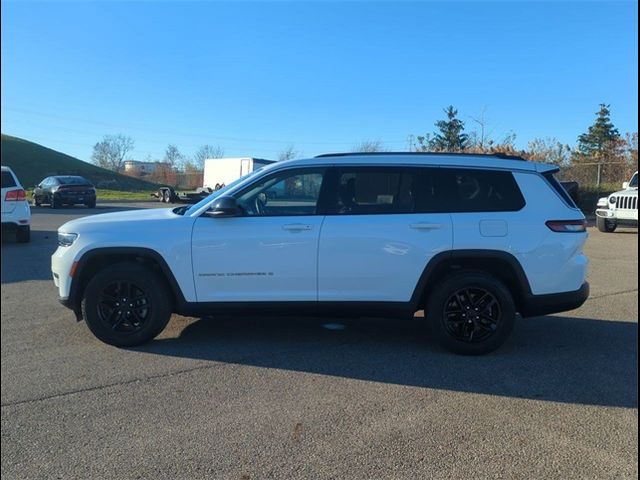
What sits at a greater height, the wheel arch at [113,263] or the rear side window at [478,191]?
the rear side window at [478,191]

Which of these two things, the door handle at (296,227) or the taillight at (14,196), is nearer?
the door handle at (296,227)

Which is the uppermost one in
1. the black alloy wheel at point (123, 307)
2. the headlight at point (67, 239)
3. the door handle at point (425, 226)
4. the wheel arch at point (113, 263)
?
the door handle at point (425, 226)

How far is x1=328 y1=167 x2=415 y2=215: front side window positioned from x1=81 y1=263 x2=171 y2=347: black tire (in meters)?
1.83

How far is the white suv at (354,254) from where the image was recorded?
4.80 m

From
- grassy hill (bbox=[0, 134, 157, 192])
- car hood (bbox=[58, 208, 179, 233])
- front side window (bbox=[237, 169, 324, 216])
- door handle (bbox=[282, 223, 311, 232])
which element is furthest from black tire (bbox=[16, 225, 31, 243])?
grassy hill (bbox=[0, 134, 157, 192])

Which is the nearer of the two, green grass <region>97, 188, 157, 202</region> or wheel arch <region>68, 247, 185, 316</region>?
wheel arch <region>68, 247, 185, 316</region>

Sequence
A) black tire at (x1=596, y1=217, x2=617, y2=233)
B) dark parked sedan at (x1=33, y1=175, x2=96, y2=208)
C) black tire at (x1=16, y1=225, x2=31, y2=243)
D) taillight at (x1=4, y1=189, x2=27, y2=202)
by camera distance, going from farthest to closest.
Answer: dark parked sedan at (x1=33, y1=175, x2=96, y2=208) → black tire at (x1=596, y1=217, x2=617, y2=233) → black tire at (x1=16, y1=225, x2=31, y2=243) → taillight at (x1=4, y1=189, x2=27, y2=202)

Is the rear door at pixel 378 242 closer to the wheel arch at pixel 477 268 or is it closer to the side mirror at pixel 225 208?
the wheel arch at pixel 477 268

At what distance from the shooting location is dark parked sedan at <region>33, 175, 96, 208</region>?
83.2 ft

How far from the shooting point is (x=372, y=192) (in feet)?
16.3

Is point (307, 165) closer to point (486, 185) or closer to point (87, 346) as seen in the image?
point (486, 185)

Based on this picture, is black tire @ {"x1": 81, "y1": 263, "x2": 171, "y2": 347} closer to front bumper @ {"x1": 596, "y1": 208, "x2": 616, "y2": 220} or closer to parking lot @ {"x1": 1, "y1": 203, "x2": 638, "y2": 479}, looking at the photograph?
parking lot @ {"x1": 1, "y1": 203, "x2": 638, "y2": 479}

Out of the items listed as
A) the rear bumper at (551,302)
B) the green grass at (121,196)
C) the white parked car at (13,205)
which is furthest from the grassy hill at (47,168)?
the rear bumper at (551,302)

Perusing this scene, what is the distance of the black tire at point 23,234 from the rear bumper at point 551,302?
11.2 metres
